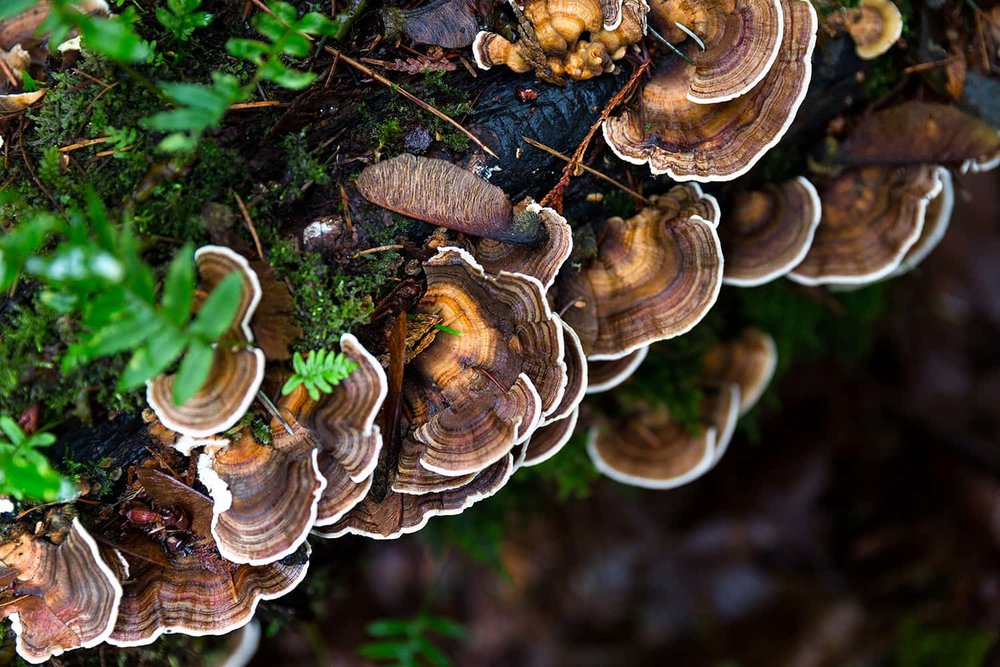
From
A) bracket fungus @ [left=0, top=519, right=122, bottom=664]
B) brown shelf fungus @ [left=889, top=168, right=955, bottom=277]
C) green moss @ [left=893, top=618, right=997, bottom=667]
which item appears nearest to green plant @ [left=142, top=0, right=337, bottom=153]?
bracket fungus @ [left=0, top=519, right=122, bottom=664]

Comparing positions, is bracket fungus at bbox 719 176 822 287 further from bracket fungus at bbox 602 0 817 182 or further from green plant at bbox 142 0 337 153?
green plant at bbox 142 0 337 153

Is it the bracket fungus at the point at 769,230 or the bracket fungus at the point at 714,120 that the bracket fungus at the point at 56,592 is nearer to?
the bracket fungus at the point at 714,120

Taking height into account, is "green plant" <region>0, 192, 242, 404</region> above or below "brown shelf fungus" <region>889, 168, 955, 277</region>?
above

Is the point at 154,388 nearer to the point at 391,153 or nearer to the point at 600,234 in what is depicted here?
the point at 391,153

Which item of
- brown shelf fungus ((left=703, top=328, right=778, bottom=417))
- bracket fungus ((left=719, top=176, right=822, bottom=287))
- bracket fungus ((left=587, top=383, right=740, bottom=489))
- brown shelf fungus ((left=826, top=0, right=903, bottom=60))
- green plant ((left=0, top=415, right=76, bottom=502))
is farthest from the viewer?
brown shelf fungus ((left=703, top=328, right=778, bottom=417))

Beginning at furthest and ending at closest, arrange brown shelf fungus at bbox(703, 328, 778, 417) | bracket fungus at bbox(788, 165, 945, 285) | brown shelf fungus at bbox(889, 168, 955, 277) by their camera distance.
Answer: brown shelf fungus at bbox(703, 328, 778, 417) → brown shelf fungus at bbox(889, 168, 955, 277) → bracket fungus at bbox(788, 165, 945, 285)

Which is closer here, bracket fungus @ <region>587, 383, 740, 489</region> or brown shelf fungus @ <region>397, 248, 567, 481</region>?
brown shelf fungus @ <region>397, 248, 567, 481</region>

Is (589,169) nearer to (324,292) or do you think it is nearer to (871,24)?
→ (324,292)
